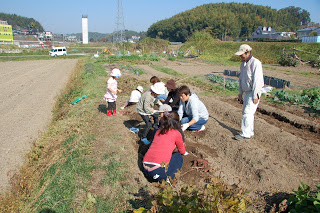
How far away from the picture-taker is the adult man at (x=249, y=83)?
4836mm

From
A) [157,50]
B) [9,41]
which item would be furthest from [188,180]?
[9,41]

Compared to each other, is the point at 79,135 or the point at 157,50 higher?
the point at 157,50

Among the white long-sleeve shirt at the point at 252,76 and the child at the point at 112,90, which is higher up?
the white long-sleeve shirt at the point at 252,76

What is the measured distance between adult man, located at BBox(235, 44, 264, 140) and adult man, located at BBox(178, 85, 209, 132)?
0.94m

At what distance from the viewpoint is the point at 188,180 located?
421 centimetres

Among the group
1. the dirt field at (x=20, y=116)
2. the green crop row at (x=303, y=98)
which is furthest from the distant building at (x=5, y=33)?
the green crop row at (x=303, y=98)

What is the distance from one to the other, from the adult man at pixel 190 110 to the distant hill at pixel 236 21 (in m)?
98.7

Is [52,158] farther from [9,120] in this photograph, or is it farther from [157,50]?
[157,50]

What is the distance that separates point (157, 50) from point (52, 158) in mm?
42083

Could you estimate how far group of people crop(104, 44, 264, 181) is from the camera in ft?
12.4

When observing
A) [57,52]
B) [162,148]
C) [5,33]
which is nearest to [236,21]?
[5,33]

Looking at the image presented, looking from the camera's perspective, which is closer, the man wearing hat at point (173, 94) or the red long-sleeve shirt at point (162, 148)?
the red long-sleeve shirt at point (162, 148)

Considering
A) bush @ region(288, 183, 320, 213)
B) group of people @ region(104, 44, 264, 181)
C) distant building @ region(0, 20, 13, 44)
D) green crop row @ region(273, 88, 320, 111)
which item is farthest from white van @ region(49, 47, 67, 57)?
bush @ region(288, 183, 320, 213)

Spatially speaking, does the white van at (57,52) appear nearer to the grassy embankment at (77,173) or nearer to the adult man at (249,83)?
the grassy embankment at (77,173)
